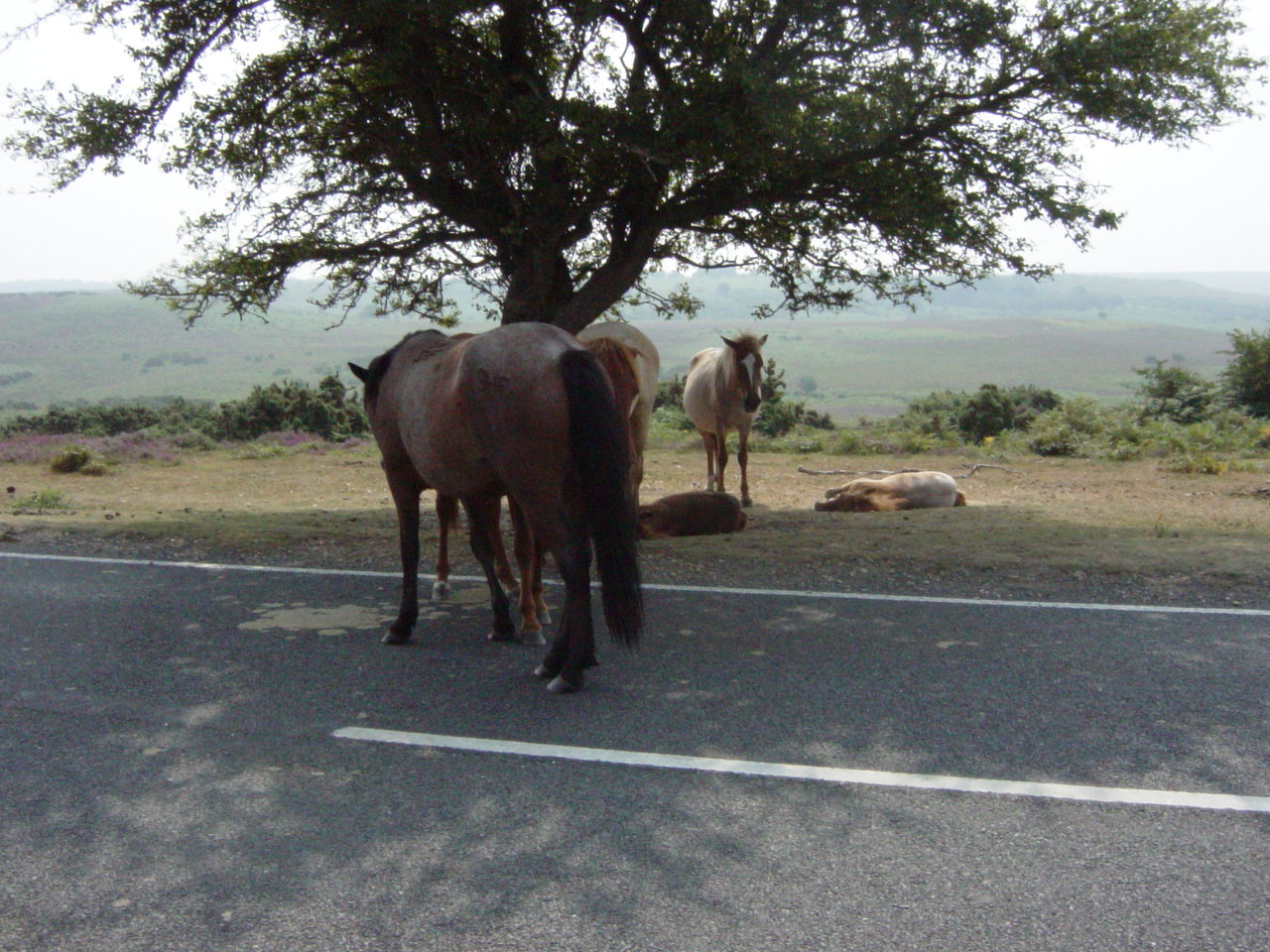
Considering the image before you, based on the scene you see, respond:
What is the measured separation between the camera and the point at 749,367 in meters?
13.4

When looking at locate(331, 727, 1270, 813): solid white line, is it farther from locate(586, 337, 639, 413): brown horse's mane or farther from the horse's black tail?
locate(586, 337, 639, 413): brown horse's mane

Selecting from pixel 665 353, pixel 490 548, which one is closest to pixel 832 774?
pixel 490 548

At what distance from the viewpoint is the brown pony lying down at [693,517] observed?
436 inches

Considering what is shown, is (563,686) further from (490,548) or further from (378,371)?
(378,371)

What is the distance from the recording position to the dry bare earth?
27.0 ft

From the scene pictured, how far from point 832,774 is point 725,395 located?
10381mm

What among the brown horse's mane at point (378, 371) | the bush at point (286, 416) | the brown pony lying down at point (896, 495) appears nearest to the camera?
the brown horse's mane at point (378, 371)

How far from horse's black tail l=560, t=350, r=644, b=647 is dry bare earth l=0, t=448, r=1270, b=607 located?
270 cm

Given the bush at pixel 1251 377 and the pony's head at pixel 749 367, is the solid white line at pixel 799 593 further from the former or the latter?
the bush at pixel 1251 377

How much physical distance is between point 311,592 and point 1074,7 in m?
7.81

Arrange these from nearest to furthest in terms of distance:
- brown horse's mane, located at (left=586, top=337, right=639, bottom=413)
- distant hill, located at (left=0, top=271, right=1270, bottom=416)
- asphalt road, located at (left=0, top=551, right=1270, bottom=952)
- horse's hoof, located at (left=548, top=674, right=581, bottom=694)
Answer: asphalt road, located at (left=0, top=551, right=1270, bottom=952) < horse's hoof, located at (left=548, top=674, right=581, bottom=694) < brown horse's mane, located at (left=586, top=337, right=639, bottom=413) < distant hill, located at (left=0, top=271, right=1270, bottom=416)

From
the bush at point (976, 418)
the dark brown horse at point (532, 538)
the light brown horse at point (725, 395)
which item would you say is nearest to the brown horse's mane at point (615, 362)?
the dark brown horse at point (532, 538)

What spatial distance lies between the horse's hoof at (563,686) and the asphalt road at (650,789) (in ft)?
0.48

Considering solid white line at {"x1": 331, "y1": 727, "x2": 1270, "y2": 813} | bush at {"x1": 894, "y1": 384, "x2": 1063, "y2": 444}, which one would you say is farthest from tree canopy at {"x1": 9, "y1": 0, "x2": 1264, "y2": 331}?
bush at {"x1": 894, "y1": 384, "x2": 1063, "y2": 444}
